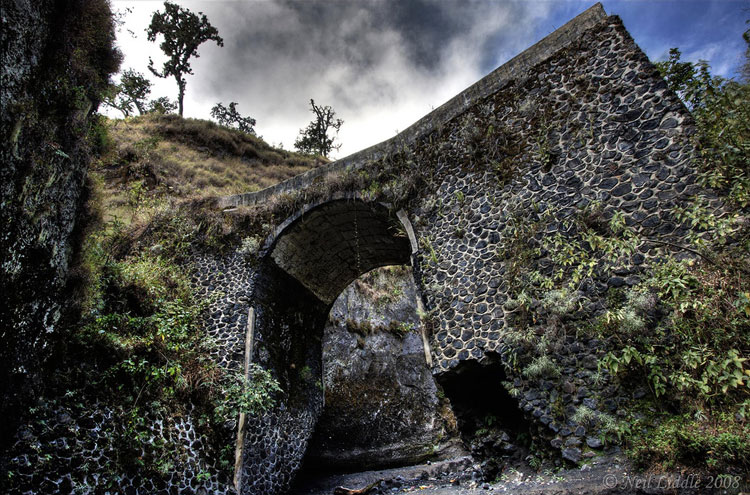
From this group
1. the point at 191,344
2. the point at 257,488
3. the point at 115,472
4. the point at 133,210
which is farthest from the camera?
the point at 133,210

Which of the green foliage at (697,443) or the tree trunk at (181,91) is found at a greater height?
the tree trunk at (181,91)

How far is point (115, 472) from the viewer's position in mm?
5570

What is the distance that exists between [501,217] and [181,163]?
17.6 m

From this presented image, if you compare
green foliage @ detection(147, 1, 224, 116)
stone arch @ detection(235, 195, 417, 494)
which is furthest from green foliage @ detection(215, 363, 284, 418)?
green foliage @ detection(147, 1, 224, 116)

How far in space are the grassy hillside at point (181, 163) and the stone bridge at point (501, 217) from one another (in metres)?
4.05

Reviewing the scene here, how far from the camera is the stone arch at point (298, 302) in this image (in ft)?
27.9

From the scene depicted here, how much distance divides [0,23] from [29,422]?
4900mm

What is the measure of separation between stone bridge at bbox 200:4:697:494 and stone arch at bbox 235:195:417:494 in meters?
0.05

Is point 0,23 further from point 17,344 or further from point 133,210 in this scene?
point 133,210

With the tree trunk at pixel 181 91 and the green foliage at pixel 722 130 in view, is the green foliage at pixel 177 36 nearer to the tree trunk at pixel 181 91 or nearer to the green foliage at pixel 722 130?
the tree trunk at pixel 181 91

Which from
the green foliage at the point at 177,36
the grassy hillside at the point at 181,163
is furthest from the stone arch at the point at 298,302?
the green foliage at the point at 177,36

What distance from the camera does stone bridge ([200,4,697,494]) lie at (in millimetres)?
5715

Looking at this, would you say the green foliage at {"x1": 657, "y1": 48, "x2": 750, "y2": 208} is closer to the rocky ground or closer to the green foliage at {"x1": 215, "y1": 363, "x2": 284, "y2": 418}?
the rocky ground

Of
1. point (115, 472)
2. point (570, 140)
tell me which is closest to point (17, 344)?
point (115, 472)
